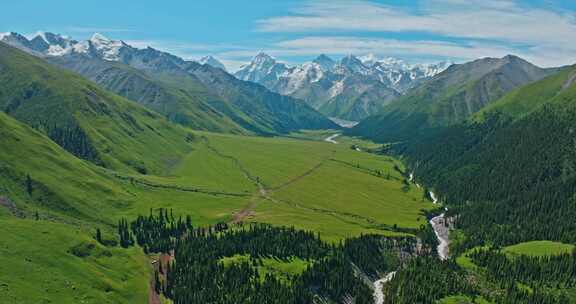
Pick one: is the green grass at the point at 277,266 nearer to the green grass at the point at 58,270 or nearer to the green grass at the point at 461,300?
the green grass at the point at 58,270

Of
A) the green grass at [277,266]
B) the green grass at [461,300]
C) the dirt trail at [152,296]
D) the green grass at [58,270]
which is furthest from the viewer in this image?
the green grass at [277,266]

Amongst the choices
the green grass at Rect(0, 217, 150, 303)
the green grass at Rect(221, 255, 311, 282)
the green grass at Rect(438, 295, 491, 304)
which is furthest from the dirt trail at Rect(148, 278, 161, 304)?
the green grass at Rect(438, 295, 491, 304)

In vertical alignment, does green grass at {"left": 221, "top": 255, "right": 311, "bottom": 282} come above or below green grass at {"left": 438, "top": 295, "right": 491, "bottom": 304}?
above

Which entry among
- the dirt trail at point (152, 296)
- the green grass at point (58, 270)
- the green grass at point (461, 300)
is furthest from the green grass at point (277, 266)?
the green grass at point (461, 300)

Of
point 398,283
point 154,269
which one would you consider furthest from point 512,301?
point 154,269

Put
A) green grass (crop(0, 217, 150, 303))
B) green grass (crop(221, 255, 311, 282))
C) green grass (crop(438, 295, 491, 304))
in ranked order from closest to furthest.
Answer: green grass (crop(0, 217, 150, 303))
green grass (crop(438, 295, 491, 304))
green grass (crop(221, 255, 311, 282))

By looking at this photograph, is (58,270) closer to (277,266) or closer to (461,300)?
(277,266)

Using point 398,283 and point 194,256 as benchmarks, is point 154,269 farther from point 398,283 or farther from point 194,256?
point 398,283

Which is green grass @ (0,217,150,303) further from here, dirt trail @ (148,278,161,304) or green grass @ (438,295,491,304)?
green grass @ (438,295,491,304)

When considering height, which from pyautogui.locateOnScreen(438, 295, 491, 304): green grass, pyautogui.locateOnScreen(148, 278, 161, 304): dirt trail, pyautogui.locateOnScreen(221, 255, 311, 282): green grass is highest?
pyautogui.locateOnScreen(221, 255, 311, 282): green grass

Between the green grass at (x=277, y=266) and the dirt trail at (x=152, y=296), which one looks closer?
the dirt trail at (x=152, y=296)

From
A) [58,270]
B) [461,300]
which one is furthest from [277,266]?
[58,270]
